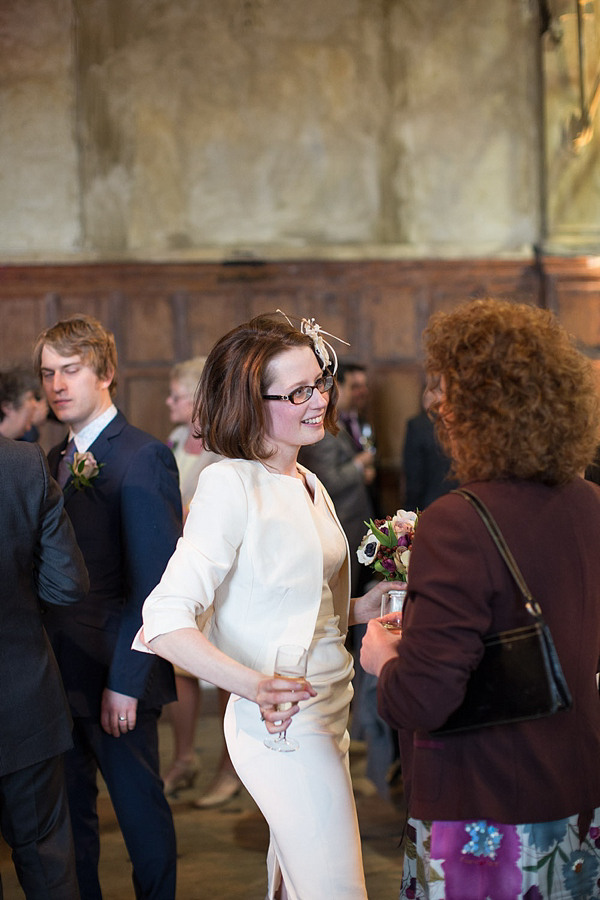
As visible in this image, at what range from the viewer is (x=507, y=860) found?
1794mm

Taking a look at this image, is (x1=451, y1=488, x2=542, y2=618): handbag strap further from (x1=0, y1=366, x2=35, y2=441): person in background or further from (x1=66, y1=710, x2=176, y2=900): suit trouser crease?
(x1=0, y1=366, x2=35, y2=441): person in background

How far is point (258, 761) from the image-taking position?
7.06 feet

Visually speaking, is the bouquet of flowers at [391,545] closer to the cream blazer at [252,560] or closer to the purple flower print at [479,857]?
the cream blazer at [252,560]

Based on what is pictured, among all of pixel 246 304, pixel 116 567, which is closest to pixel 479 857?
pixel 116 567

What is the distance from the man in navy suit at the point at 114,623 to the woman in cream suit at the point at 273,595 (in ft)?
2.69

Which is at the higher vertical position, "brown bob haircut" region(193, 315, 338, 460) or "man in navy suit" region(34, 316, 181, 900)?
"brown bob haircut" region(193, 315, 338, 460)

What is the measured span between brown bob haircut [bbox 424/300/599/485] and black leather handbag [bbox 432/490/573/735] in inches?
4.6

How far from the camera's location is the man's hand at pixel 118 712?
3.02 m

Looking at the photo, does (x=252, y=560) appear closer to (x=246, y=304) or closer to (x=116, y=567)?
(x=116, y=567)

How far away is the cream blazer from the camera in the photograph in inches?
83.8

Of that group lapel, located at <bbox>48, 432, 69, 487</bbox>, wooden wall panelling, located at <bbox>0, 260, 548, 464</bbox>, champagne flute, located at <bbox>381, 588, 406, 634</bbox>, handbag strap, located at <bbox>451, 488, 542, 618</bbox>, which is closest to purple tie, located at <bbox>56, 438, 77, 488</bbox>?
lapel, located at <bbox>48, 432, 69, 487</bbox>

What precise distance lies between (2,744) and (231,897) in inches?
59.2

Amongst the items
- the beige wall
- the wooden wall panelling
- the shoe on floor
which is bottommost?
the shoe on floor

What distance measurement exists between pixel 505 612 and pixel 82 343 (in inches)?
76.1
